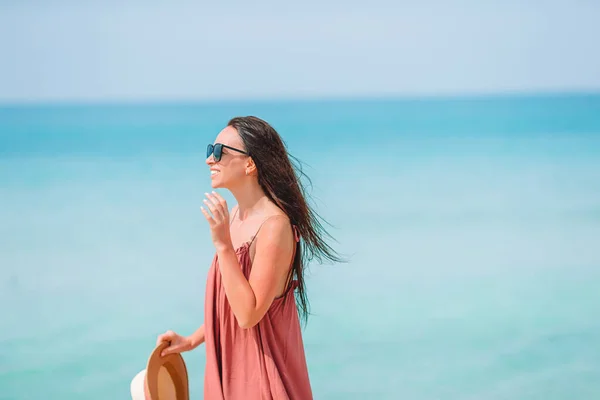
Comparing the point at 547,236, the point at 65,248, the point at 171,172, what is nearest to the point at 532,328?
the point at 547,236

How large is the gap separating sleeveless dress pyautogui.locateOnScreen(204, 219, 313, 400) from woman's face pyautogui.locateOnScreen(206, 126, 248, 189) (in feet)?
0.57

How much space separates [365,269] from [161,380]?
4513 mm

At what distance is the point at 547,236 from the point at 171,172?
4.70 m

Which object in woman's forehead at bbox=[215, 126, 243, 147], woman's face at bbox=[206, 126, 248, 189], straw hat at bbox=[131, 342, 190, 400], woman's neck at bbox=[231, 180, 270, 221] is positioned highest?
woman's forehead at bbox=[215, 126, 243, 147]

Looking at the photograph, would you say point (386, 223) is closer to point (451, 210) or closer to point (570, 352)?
point (451, 210)

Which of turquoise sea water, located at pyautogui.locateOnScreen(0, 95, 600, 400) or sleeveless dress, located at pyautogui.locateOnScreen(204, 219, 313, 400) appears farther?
turquoise sea water, located at pyautogui.locateOnScreen(0, 95, 600, 400)

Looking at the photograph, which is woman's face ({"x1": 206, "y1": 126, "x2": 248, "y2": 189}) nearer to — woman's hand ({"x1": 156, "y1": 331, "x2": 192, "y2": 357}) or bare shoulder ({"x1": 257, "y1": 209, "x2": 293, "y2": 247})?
bare shoulder ({"x1": 257, "y1": 209, "x2": 293, "y2": 247})

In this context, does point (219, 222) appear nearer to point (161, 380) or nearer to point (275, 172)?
point (275, 172)

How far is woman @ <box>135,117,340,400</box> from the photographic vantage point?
282 cm

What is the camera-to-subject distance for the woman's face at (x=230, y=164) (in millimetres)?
2873

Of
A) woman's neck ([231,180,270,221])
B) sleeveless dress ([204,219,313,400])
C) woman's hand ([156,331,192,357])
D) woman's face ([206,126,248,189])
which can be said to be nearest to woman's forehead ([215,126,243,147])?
Answer: woman's face ([206,126,248,189])

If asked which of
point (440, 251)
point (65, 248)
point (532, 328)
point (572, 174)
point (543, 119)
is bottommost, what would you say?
point (532, 328)

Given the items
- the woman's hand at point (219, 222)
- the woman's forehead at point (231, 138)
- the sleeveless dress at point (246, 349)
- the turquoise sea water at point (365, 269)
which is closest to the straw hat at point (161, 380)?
the sleeveless dress at point (246, 349)

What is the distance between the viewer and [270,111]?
19.4 meters
